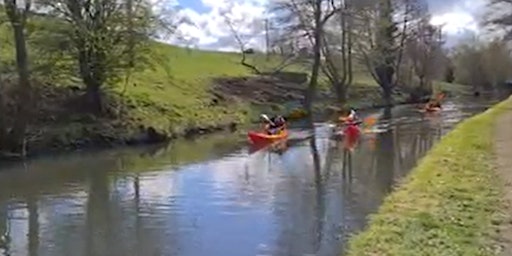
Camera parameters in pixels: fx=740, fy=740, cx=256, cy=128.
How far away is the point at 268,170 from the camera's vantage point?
23422mm

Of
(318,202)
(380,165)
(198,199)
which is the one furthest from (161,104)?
(318,202)

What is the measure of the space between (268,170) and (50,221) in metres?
9.07

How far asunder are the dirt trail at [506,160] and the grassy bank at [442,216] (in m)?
0.15

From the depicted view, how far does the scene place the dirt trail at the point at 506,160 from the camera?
1002 centimetres

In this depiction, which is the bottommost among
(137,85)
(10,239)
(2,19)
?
(10,239)

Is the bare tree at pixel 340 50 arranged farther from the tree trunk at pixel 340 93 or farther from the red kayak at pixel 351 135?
the red kayak at pixel 351 135

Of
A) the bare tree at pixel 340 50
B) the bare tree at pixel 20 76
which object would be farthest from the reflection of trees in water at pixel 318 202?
the bare tree at pixel 340 50

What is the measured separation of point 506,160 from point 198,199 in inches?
299

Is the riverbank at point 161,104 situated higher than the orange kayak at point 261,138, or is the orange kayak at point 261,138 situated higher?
the riverbank at point 161,104

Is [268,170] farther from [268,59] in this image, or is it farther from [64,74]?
[268,59]

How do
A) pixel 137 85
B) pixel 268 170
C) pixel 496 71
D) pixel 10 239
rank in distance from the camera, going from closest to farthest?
pixel 10 239, pixel 268 170, pixel 137 85, pixel 496 71

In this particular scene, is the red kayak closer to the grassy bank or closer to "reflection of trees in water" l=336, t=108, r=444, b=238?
"reflection of trees in water" l=336, t=108, r=444, b=238

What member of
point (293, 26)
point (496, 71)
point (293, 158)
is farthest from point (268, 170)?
point (496, 71)

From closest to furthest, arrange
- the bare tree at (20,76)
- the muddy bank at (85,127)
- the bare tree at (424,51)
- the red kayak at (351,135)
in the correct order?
the bare tree at (20,76) < the muddy bank at (85,127) < the red kayak at (351,135) < the bare tree at (424,51)
